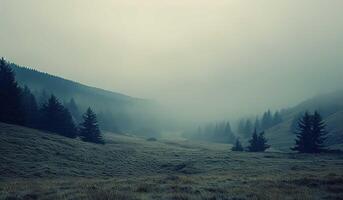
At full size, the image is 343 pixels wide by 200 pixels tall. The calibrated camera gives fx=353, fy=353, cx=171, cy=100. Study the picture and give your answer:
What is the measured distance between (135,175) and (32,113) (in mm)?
43937

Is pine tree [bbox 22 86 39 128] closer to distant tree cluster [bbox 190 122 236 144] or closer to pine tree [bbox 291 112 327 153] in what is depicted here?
pine tree [bbox 291 112 327 153]

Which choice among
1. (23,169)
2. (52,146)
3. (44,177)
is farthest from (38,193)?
(52,146)

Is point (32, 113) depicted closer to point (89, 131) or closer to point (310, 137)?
point (89, 131)

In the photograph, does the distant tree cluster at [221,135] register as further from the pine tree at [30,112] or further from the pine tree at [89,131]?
the pine tree at [30,112]

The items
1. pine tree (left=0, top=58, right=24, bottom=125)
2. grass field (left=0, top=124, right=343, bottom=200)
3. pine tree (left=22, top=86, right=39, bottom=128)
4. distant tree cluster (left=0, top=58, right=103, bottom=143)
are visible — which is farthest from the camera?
pine tree (left=22, top=86, right=39, bottom=128)

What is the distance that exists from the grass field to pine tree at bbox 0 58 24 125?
27.6 ft

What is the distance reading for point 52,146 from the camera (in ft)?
172

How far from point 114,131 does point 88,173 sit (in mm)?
123119

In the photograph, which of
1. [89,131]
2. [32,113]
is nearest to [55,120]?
[32,113]

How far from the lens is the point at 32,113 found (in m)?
77.4

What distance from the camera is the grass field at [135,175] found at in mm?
19859

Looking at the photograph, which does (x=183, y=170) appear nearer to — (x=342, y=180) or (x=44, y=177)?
(x=44, y=177)

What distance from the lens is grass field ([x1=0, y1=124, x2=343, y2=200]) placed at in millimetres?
Answer: 19859

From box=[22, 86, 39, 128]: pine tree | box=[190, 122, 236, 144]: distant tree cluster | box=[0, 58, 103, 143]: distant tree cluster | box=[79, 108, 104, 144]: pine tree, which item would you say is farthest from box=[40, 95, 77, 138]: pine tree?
box=[190, 122, 236, 144]: distant tree cluster
